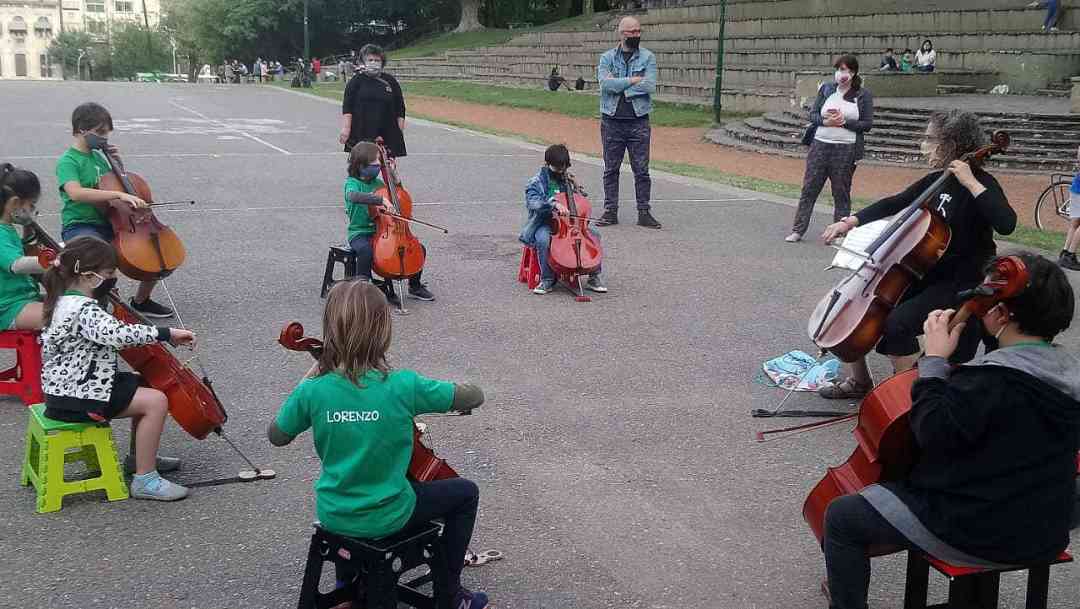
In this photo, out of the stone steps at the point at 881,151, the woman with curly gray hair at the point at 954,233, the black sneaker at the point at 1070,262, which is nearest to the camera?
the woman with curly gray hair at the point at 954,233

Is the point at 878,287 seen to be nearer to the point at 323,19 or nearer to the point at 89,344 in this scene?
the point at 89,344

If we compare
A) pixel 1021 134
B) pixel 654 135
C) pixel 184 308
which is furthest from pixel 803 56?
pixel 184 308

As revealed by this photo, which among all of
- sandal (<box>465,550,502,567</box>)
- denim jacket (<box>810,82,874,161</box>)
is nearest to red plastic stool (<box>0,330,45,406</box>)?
sandal (<box>465,550,502,567</box>)

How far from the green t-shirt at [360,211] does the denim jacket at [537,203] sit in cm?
118

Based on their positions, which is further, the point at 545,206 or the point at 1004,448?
the point at 545,206

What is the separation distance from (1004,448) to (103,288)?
339cm

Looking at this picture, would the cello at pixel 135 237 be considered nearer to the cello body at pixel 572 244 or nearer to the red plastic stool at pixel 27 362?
the red plastic stool at pixel 27 362

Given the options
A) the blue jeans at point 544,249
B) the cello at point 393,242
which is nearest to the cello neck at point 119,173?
the cello at point 393,242

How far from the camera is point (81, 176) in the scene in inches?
244

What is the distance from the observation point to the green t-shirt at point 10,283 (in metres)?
5.02

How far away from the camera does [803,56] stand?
1173 inches

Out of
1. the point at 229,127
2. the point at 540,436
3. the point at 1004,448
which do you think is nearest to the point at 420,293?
the point at 540,436

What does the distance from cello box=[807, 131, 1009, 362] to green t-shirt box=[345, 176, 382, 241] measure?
3500 mm

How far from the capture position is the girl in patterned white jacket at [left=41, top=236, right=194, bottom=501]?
12.6 feet
